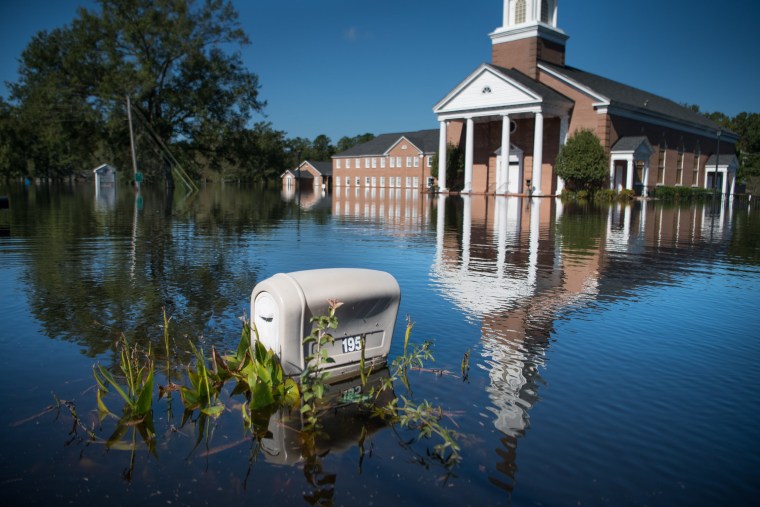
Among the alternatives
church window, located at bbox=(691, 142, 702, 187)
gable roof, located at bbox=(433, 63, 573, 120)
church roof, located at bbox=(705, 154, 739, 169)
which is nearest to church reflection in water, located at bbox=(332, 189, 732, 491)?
gable roof, located at bbox=(433, 63, 573, 120)

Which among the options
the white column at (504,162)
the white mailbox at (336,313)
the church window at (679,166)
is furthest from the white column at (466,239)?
the church window at (679,166)

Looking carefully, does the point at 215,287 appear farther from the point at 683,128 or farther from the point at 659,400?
the point at 683,128

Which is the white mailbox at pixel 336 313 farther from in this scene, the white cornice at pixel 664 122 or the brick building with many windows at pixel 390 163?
the brick building with many windows at pixel 390 163

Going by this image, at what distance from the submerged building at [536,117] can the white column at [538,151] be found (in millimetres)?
81

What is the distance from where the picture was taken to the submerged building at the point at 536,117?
163 ft

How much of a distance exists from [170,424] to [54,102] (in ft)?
177

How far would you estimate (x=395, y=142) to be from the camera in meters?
84.8

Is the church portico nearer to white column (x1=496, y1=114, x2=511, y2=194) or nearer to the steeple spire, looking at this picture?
white column (x1=496, y1=114, x2=511, y2=194)

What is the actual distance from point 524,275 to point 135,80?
46.7 m

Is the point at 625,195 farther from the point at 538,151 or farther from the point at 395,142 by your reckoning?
the point at 395,142

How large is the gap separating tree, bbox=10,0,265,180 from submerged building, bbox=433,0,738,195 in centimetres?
2024

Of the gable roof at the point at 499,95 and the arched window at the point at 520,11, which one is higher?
the arched window at the point at 520,11

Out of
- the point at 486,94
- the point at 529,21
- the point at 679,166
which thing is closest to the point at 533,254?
the point at 486,94

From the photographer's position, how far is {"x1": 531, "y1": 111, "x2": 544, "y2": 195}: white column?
160 feet
